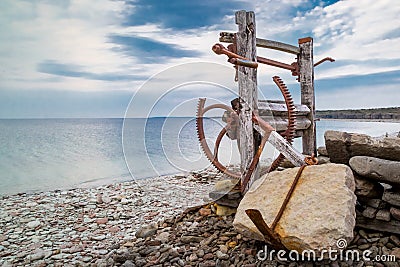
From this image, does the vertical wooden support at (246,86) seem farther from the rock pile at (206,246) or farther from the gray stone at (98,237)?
the gray stone at (98,237)

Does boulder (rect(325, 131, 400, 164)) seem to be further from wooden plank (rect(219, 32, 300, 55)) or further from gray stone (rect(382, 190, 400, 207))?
wooden plank (rect(219, 32, 300, 55))

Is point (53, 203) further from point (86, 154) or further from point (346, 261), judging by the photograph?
point (86, 154)

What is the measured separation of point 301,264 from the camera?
3000 mm

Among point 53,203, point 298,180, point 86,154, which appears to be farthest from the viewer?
point 86,154

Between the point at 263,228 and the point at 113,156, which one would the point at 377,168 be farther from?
the point at 113,156

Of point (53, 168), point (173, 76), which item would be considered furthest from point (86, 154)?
point (173, 76)

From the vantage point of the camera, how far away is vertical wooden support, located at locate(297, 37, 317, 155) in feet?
17.9

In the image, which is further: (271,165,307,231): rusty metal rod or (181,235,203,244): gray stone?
(181,235,203,244): gray stone

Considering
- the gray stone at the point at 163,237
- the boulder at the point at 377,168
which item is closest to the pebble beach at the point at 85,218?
the gray stone at the point at 163,237

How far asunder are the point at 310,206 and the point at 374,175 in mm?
750

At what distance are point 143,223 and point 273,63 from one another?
10.5 feet

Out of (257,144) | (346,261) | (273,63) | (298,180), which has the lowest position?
(346,261)

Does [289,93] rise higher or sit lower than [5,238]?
higher

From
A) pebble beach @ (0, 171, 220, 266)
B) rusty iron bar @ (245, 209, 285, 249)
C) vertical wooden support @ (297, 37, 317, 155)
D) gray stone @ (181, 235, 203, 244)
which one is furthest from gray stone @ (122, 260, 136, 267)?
vertical wooden support @ (297, 37, 317, 155)
